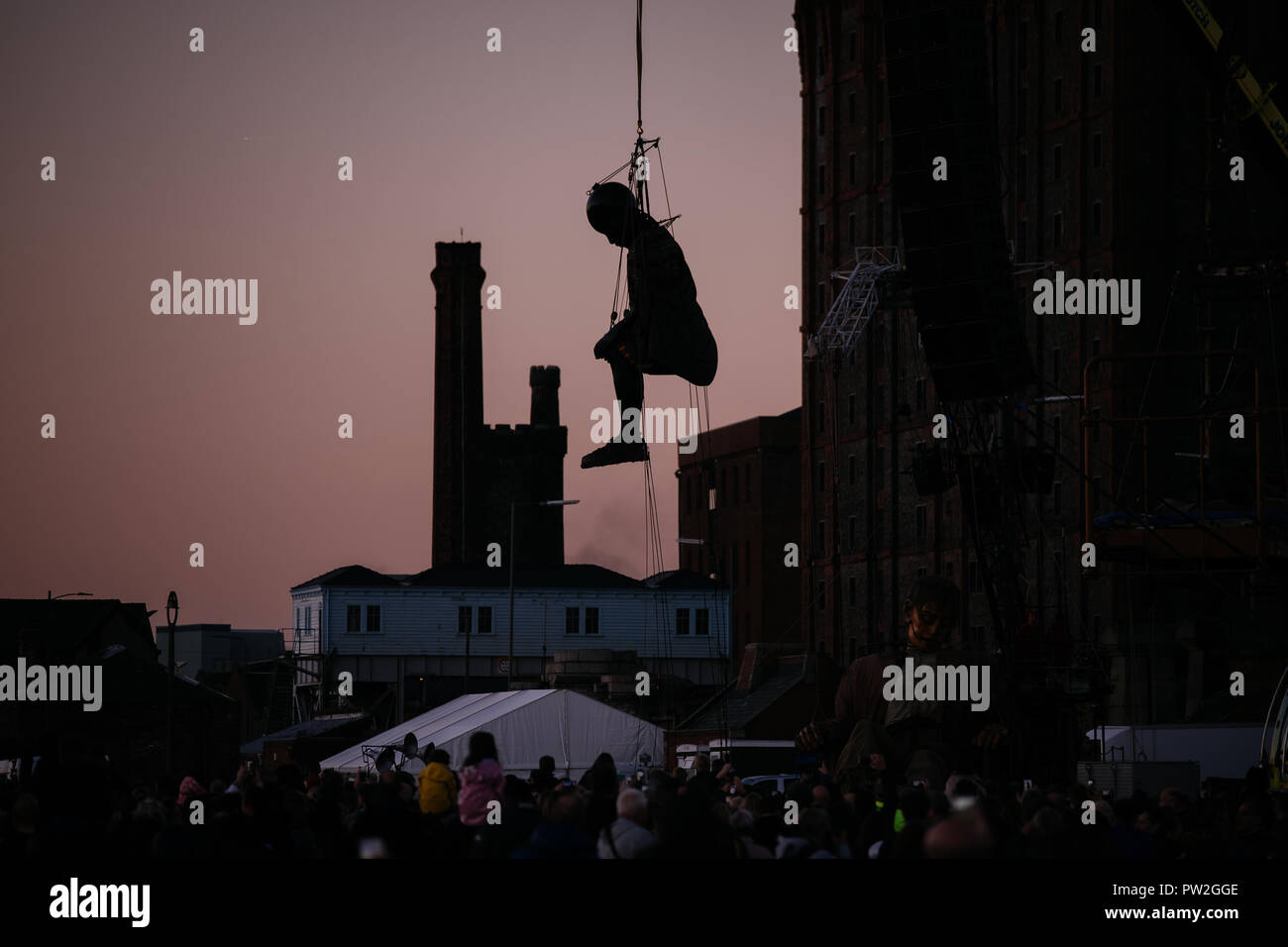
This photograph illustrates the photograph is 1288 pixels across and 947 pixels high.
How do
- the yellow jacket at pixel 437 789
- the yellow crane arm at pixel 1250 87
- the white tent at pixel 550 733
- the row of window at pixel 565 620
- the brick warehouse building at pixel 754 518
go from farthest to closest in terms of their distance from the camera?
the brick warehouse building at pixel 754 518 → the row of window at pixel 565 620 → the white tent at pixel 550 733 → the yellow crane arm at pixel 1250 87 → the yellow jacket at pixel 437 789

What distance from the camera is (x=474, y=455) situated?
116 metres

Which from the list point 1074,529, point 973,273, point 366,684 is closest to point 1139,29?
point 1074,529

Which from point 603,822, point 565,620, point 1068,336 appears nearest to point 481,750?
point 603,822

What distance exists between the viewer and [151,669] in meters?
90.5

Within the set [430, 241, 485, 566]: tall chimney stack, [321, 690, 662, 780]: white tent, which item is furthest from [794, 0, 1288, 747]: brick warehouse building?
[430, 241, 485, 566]: tall chimney stack

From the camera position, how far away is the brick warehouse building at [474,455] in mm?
115500

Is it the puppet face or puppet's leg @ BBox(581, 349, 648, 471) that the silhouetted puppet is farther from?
the puppet face

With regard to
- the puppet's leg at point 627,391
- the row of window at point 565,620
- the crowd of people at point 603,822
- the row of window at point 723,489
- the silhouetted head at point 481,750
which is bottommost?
the crowd of people at point 603,822

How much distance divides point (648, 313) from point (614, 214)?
1171mm

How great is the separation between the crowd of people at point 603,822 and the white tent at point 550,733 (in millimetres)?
22309

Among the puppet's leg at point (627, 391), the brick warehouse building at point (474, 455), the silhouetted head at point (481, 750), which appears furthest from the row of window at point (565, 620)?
the silhouetted head at point (481, 750)

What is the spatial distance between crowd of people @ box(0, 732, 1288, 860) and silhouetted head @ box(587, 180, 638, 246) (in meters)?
5.48

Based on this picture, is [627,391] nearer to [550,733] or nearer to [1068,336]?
[550,733]

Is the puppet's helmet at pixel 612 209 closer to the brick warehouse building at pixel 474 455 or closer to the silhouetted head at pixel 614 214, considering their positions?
the silhouetted head at pixel 614 214
